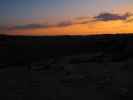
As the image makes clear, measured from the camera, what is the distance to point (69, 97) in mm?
10938

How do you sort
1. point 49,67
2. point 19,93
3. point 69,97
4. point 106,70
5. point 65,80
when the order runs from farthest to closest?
point 49,67 < point 106,70 < point 65,80 < point 19,93 < point 69,97

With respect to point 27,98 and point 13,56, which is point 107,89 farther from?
point 13,56

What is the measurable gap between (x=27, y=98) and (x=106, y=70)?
626 cm

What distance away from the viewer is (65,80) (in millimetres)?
13969

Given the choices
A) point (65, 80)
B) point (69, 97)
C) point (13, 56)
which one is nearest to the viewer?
point (69, 97)

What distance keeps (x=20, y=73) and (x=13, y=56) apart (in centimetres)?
779

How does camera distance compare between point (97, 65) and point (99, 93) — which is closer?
point (99, 93)

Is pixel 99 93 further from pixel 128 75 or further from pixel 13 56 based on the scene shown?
pixel 13 56

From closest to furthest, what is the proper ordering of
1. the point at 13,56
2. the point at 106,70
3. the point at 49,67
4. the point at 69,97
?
the point at 69,97 → the point at 106,70 → the point at 49,67 → the point at 13,56

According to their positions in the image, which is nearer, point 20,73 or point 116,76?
point 116,76

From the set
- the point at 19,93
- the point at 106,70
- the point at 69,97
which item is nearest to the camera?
the point at 69,97

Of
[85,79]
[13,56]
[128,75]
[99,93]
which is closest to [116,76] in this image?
[128,75]

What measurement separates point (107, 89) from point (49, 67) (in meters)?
6.49

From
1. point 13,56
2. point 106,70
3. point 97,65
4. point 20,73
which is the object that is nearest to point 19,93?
point 20,73
